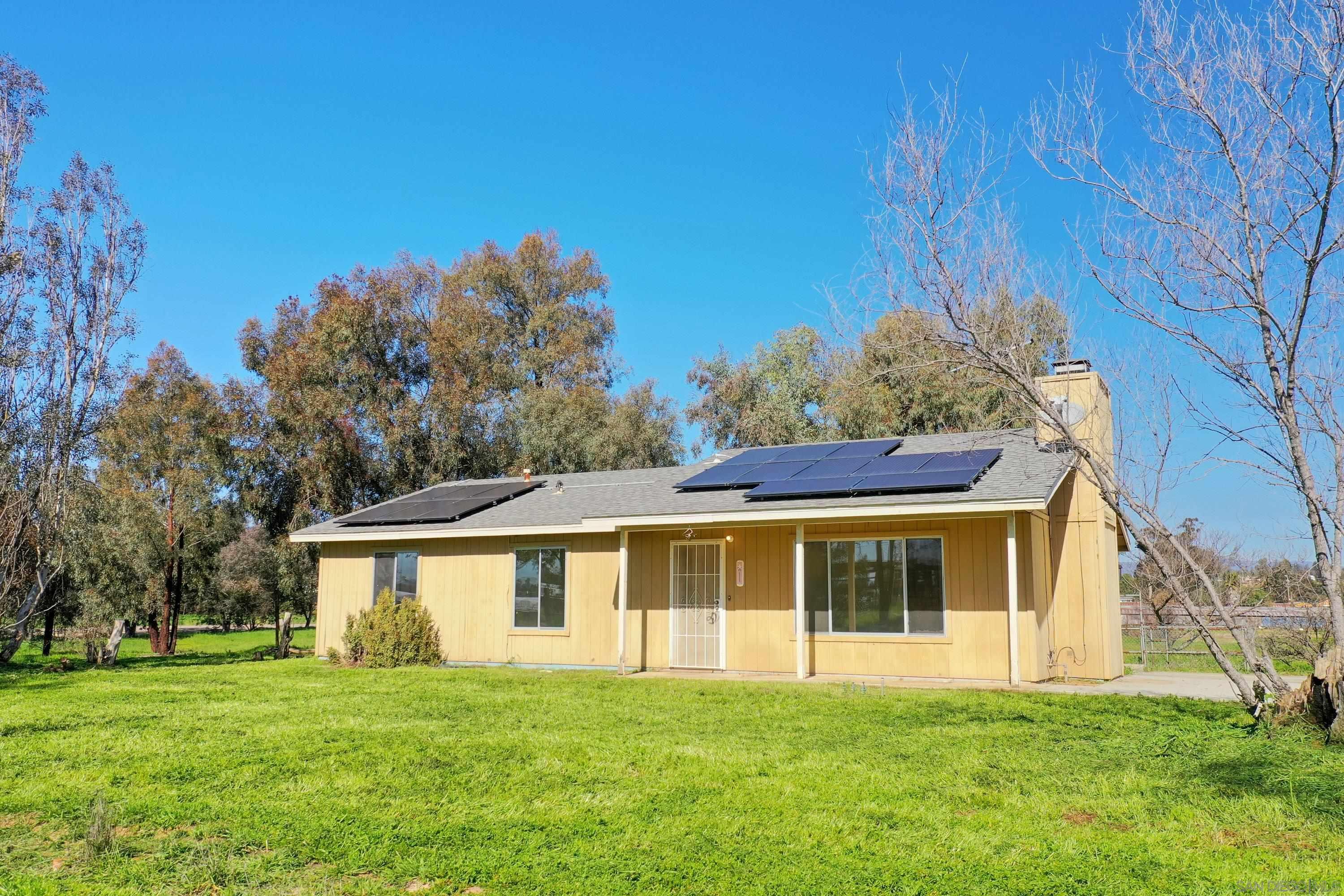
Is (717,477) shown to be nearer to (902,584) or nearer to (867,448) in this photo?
(867,448)

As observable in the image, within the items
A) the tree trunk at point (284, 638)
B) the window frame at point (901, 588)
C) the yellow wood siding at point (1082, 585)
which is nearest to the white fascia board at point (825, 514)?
the window frame at point (901, 588)

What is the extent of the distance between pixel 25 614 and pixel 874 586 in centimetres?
1428

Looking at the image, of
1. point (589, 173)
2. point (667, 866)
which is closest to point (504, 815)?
point (667, 866)

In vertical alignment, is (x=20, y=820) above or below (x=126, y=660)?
above

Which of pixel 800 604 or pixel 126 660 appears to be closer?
pixel 800 604

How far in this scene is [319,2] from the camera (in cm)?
1597

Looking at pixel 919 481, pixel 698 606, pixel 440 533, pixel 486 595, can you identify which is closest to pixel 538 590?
pixel 486 595

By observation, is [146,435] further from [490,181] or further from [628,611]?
[628,611]

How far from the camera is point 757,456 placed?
16.1m

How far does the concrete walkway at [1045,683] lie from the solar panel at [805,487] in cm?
246

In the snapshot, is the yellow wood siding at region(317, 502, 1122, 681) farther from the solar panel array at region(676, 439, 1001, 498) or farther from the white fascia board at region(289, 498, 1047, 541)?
the solar panel array at region(676, 439, 1001, 498)

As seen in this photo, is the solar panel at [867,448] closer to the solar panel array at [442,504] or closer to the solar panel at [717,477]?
the solar panel at [717,477]

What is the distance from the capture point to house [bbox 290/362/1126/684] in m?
11.9

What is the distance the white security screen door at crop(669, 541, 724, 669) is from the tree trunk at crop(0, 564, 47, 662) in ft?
35.8
